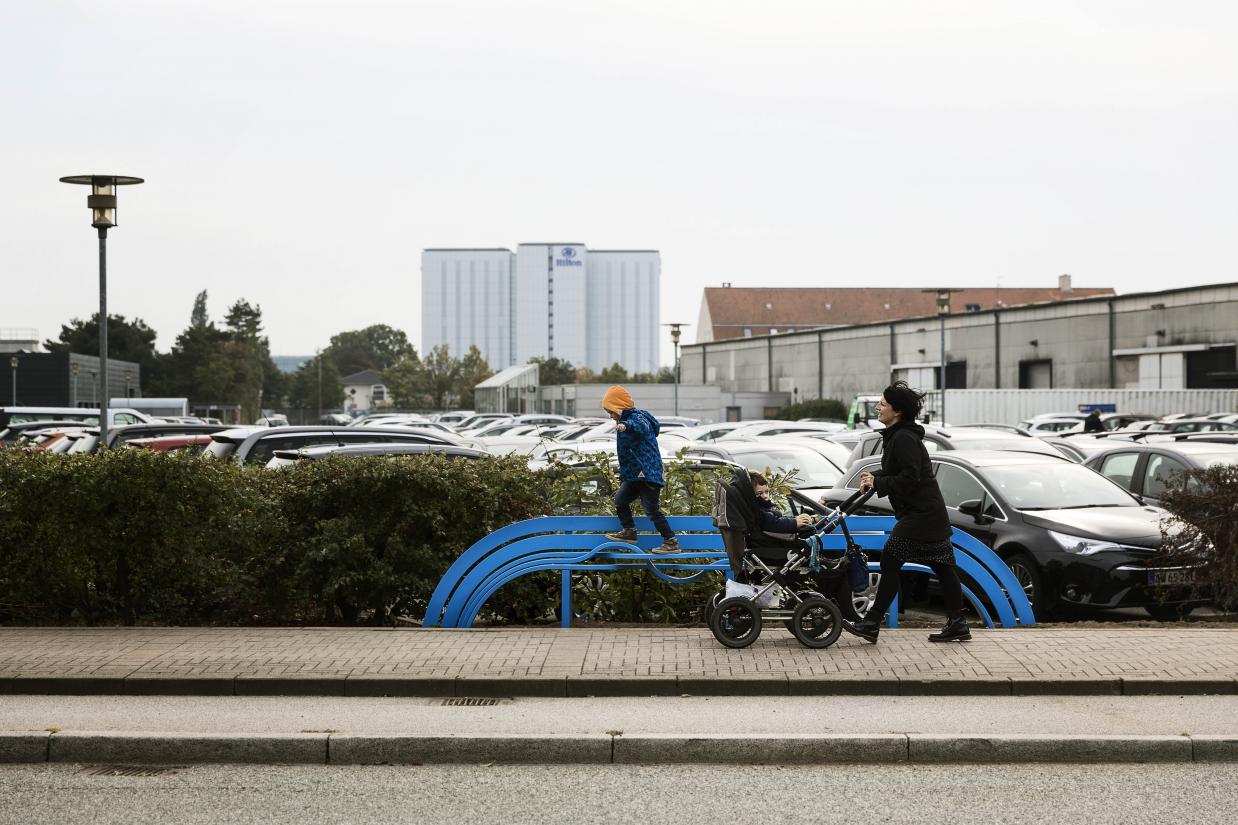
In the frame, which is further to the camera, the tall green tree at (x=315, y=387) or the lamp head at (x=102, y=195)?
the tall green tree at (x=315, y=387)

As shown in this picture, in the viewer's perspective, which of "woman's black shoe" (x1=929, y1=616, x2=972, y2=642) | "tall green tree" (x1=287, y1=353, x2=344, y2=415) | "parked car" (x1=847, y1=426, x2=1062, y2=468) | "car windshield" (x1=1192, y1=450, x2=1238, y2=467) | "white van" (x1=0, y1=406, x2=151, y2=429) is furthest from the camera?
"tall green tree" (x1=287, y1=353, x2=344, y2=415)

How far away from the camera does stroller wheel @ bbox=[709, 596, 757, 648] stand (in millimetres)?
8734

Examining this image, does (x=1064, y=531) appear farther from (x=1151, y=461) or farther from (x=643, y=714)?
(x=643, y=714)

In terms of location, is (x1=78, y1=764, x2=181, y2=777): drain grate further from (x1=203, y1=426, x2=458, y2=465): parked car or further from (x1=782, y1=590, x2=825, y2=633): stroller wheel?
(x1=203, y1=426, x2=458, y2=465): parked car

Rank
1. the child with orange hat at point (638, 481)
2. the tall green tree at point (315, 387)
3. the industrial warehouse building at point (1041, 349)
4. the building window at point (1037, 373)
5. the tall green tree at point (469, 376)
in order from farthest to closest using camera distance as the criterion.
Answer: the tall green tree at point (315, 387) < the tall green tree at point (469, 376) < the building window at point (1037, 373) < the industrial warehouse building at point (1041, 349) < the child with orange hat at point (638, 481)

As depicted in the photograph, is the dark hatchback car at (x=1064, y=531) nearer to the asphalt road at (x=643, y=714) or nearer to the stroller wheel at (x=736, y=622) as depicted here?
the asphalt road at (x=643, y=714)

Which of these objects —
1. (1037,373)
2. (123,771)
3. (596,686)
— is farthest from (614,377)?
(123,771)

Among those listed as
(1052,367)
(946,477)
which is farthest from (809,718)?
(1052,367)

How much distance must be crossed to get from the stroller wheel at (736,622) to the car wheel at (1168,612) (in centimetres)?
412

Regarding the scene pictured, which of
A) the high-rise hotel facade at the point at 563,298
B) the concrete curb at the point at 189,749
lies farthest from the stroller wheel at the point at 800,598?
the high-rise hotel facade at the point at 563,298

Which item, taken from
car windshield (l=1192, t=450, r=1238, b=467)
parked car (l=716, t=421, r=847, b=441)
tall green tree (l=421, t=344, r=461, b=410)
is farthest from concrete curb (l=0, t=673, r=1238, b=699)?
tall green tree (l=421, t=344, r=461, b=410)

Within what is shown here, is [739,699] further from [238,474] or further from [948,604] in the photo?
[238,474]

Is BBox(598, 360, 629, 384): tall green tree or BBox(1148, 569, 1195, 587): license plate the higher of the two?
BBox(598, 360, 629, 384): tall green tree

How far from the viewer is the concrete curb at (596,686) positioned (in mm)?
7711
